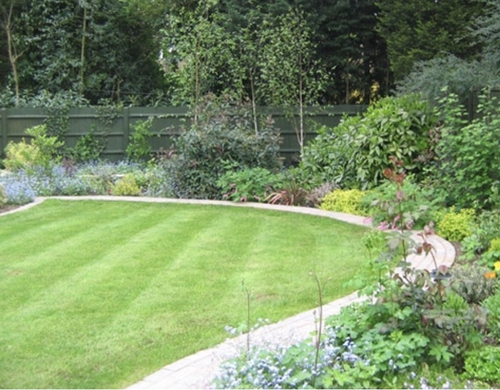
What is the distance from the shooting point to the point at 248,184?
408 inches

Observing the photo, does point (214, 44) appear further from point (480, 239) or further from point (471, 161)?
point (480, 239)

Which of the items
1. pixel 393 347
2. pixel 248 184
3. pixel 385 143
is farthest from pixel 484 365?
pixel 248 184

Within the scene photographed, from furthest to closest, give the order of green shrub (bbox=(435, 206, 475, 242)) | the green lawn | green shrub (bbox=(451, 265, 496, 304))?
1. green shrub (bbox=(435, 206, 475, 242))
2. green shrub (bbox=(451, 265, 496, 304))
3. the green lawn

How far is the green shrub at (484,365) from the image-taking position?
3.37 metres

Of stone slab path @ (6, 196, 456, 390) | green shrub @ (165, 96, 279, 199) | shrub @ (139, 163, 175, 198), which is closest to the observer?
stone slab path @ (6, 196, 456, 390)

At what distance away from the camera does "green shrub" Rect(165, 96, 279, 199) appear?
1095cm

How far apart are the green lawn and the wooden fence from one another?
5.97 meters

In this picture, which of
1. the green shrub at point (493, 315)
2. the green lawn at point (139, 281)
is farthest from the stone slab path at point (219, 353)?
the green shrub at point (493, 315)

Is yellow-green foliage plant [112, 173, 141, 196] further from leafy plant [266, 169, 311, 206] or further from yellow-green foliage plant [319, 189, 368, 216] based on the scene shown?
yellow-green foliage plant [319, 189, 368, 216]

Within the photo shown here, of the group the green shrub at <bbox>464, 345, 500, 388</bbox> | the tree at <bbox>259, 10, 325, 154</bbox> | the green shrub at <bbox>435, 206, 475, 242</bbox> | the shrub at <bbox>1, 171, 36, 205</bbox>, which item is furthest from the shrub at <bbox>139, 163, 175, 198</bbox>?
the green shrub at <bbox>464, 345, 500, 388</bbox>

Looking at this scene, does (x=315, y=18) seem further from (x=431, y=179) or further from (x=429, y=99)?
(x=431, y=179)

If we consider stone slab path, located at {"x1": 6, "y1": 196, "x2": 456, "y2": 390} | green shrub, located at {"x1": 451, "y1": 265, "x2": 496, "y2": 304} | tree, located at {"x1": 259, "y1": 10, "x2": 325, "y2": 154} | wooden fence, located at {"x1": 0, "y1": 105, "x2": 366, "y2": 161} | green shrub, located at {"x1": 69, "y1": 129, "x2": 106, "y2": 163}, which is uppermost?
tree, located at {"x1": 259, "y1": 10, "x2": 325, "y2": 154}

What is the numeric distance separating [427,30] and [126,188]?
23.3 feet

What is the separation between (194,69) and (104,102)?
2.88m
